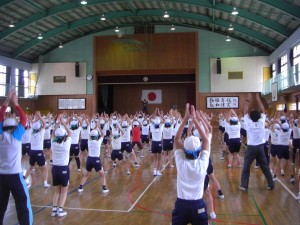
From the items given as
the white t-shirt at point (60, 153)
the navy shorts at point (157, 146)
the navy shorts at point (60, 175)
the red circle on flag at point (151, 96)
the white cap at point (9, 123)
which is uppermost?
the red circle on flag at point (151, 96)

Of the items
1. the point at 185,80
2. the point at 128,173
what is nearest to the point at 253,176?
the point at 128,173

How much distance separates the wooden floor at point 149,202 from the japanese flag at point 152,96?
2270 centimetres

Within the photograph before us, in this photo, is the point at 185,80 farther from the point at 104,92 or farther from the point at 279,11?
the point at 279,11

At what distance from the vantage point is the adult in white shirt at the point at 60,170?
22.1ft

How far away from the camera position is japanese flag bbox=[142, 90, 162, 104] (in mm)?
33375

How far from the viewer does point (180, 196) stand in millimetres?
3812

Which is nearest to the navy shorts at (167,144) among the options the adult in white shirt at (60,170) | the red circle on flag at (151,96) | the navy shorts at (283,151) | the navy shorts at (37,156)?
the navy shorts at (283,151)

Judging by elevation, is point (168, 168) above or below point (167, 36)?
below

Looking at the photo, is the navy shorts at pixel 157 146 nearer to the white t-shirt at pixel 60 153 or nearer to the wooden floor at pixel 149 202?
the wooden floor at pixel 149 202

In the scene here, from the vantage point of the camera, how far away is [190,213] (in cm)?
372

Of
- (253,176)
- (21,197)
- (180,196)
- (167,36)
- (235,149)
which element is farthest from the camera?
(167,36)

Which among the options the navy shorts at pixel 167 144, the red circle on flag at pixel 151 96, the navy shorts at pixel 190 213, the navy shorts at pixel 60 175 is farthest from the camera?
the red circle on flag at pixel 151 96

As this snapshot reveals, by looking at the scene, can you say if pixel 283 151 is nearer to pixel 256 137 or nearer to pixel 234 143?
→ pixel 256 137

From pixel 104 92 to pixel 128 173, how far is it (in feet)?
71.8
